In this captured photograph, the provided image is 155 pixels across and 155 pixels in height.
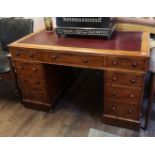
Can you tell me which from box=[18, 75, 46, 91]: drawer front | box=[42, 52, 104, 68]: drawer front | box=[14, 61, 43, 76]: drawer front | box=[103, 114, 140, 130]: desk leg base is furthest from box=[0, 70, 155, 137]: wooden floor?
box=[42, 52, 104, 68]: drawer front

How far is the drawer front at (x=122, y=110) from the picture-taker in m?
1.52

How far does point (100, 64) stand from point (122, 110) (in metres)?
0.45

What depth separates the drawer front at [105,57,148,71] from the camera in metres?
1.27

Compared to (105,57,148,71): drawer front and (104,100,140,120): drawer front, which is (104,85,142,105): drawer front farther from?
(105,57,148,71): drawer front

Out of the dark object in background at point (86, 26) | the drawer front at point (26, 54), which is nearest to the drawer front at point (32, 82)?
the drawer front at point (26, 54)

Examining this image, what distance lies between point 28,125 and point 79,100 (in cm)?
60

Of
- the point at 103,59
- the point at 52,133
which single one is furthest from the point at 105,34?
the point at 52,133

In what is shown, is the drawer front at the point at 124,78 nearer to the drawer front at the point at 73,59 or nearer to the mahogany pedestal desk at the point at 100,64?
the mahogany pedestal desk at the point at 100,64

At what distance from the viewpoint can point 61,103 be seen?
203 centimetres

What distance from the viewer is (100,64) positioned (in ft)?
4.60

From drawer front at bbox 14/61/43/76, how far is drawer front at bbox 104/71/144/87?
589mm

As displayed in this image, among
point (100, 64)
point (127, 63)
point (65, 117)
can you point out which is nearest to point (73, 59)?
point (100, 64)

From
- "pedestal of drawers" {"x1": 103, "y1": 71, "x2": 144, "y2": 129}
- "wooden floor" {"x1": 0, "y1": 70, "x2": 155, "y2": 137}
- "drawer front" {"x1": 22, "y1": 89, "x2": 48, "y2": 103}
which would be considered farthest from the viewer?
"drawer front" {"x1": 22, "y1": 89, "x2": 48, "y2": 103}

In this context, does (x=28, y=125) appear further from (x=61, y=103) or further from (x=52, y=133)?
(x=61, y=103)
